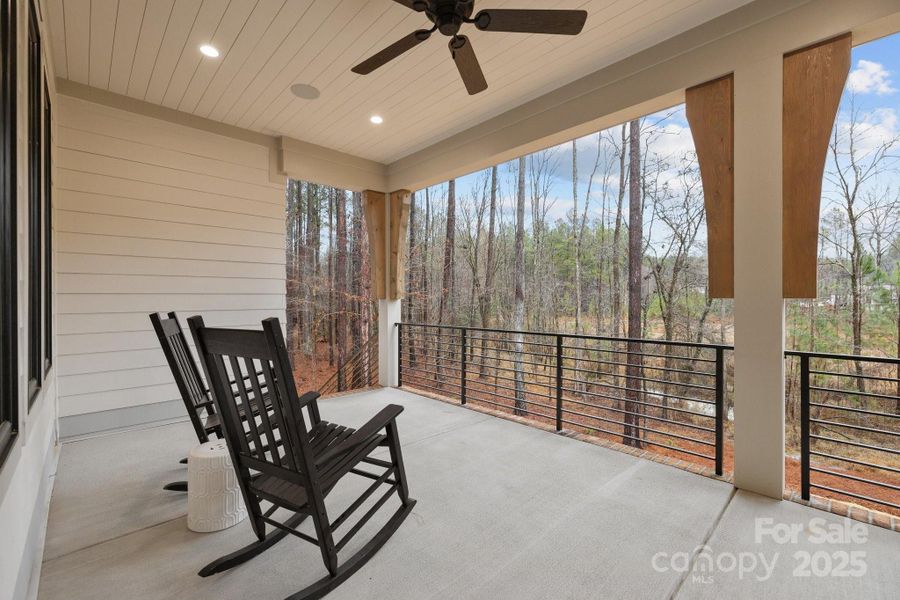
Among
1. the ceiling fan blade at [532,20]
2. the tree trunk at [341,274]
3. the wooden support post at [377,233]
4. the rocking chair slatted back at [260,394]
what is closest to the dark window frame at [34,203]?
the rocking chair slatted back at [260,394]

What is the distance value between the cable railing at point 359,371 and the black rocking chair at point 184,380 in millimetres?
4019

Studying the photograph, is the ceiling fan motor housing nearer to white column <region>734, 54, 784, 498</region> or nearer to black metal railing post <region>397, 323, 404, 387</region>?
white column <region>734, 54, 784, 498</region>

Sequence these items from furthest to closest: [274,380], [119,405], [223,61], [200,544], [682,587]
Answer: [119,405]
[223,61]
[200,544]
[682,587]
[274,380]

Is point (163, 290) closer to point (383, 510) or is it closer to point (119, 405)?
point (119, 405)

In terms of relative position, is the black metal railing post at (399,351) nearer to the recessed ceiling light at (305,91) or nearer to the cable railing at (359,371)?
the cable railing at (359,371)

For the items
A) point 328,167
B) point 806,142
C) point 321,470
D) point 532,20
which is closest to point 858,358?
point 806,142

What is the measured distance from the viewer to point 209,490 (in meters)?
1.90

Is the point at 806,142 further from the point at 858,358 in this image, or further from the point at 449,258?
the point at 449,258

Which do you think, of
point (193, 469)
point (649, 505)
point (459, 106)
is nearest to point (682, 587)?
point (649, 505)

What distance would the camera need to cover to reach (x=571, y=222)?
21.3 feet

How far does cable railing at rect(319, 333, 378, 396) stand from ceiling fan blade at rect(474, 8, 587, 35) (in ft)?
17.9

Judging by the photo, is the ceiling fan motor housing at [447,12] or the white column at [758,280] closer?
the ceiling fan motor housing at [447,12]

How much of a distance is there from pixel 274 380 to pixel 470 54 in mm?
1844

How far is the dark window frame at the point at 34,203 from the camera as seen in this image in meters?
1.85
